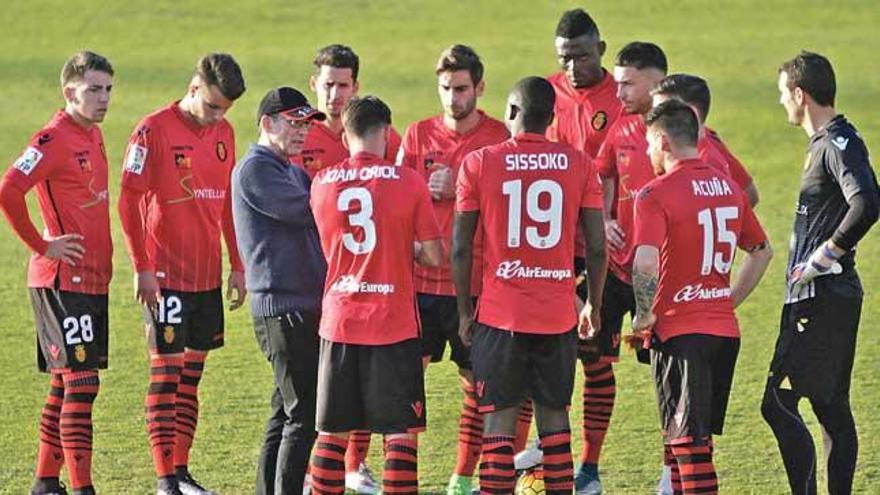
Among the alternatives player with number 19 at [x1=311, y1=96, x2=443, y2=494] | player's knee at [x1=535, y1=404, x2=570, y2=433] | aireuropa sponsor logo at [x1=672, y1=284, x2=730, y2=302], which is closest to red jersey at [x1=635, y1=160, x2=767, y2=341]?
aireuropa sponsor logo at [x1=672, y1=284, x2=730, y2=302]

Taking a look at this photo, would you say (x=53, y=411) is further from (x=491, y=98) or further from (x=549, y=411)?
(x=491, y=98)

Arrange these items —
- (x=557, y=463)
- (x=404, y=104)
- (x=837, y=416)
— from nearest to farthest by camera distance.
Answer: (x=557, y=463)
(x=837, y=416)
(x=404, y=104)

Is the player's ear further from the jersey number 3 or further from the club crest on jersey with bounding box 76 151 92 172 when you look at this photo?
the jersey number 3

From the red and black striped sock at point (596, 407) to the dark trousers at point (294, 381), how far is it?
71.9 inches

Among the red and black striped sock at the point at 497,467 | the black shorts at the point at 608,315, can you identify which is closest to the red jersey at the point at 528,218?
the red and black striped sock at the point at 497,467

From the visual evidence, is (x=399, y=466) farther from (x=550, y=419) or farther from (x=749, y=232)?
(x=749, y=232)

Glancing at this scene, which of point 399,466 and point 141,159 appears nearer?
point 399,466

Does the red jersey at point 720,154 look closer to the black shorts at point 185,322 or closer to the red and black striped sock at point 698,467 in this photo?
the red and black striped sock at point 698,467

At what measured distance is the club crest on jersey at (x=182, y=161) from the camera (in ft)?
30.7

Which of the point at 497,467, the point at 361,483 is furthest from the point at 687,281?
the point at 361,483

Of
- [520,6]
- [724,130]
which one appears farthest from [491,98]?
[520,6]

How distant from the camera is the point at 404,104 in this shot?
23.4 metres

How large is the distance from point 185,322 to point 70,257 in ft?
2.79

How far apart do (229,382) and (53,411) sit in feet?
8.92
